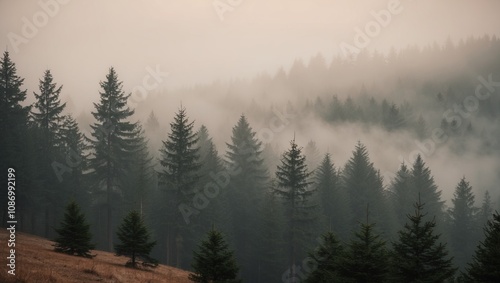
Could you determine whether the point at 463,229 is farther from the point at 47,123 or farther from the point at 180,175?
the point at 47,123

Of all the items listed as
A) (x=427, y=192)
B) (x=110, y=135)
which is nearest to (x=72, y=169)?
(x=110, y=135)

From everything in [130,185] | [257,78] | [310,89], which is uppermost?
[257,78]

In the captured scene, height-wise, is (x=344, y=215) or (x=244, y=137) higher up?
(x=244, y=137)

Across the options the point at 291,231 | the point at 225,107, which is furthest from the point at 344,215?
the point at 225,107

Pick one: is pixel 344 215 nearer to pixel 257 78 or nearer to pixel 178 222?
Answer: pixel 178 222

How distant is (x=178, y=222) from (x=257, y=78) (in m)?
154

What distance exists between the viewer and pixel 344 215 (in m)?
48.8

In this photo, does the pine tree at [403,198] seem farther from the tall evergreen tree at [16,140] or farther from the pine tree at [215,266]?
the tall evergreen tree at [16,140]

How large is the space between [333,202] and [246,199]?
12563mm

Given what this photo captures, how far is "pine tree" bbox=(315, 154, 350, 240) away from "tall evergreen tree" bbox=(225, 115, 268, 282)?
29.8 feet

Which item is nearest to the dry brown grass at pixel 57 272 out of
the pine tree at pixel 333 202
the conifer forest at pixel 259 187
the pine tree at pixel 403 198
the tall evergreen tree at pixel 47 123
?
the conifer forest at pixel 259 187

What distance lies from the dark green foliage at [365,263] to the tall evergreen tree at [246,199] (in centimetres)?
3262

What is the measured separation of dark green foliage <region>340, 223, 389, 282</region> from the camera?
17.1 metres

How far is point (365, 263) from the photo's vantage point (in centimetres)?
1714
